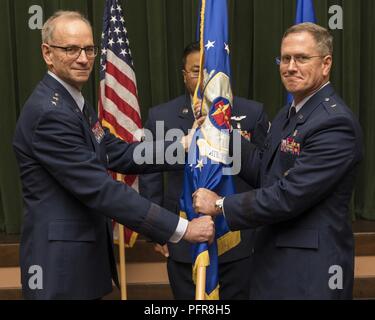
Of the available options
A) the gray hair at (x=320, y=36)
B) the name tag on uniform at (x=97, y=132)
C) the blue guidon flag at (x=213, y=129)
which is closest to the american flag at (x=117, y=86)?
the name tag on uniform at (x=97, y=132)

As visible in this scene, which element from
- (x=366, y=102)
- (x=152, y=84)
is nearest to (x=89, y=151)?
(x=152, y=84)

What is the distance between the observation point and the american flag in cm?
384

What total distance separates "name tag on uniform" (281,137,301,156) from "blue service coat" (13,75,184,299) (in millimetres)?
516

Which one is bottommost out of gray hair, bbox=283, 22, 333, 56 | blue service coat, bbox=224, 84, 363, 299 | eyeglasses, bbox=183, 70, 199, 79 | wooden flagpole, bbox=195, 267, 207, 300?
wooden flagpole, bbox=195, 267, 207, 300

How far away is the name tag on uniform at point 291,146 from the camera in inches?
95.2

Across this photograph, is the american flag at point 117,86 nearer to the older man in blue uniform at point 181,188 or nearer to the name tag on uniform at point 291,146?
the older man in blue uniform at point 181,188

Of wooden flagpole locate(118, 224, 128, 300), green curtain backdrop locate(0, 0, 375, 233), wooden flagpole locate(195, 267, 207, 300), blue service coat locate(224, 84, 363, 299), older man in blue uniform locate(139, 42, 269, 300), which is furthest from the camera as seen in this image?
green curtain backdrop locate(0, 0, 375, 233)

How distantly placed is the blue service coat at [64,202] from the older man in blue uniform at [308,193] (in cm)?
40

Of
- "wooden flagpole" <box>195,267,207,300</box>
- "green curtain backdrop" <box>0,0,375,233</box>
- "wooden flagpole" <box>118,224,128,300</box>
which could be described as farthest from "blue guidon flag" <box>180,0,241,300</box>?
"green curtain backdrop" <box>0,0,375,233</box>

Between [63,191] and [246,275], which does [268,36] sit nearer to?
[246,275]

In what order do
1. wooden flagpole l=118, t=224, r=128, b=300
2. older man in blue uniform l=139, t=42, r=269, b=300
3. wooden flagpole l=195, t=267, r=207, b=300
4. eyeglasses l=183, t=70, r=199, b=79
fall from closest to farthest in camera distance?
wooden flagpole l=195, t=267, r=207, b=300 → older man in blue uniform l=139, t=42, r=269, b=300 → eyeglasses l=183, t=70, r=199, b=79 → wooden flagpole l=118, t=224, r=128, b=300

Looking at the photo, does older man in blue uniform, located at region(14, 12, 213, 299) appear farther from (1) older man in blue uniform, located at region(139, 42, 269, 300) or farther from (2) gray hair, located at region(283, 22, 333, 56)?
(2) gray hair, located at region(283, 22, 333, 56)
